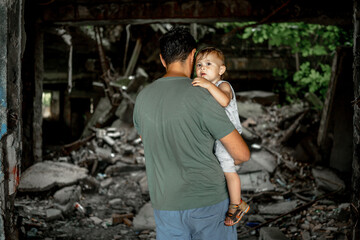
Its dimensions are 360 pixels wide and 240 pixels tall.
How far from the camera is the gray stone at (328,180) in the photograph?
575cm

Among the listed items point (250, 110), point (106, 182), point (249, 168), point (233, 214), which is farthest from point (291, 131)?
point (233, 214)

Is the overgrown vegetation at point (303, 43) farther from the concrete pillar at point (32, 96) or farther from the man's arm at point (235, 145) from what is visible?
the man's arm at point (235, 145)

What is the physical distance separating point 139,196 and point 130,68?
224 inches

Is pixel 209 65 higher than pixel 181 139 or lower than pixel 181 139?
higher

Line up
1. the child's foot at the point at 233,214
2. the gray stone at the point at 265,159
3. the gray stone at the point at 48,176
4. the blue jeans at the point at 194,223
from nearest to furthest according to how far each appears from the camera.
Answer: the blue jeans at the point at 194,223 → the child's foot at the point at 233,214 → the gray stone at the point at 48,176 → the gray stone at the point at 265,159

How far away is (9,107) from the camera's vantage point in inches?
86.7

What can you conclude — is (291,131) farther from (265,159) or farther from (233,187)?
(233,187)

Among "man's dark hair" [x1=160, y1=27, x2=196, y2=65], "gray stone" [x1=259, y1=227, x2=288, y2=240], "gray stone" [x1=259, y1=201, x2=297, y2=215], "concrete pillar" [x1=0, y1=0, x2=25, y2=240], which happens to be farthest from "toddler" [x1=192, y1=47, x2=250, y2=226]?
"gray stone" [x1=259, y1=201, x2=297, y2=215]

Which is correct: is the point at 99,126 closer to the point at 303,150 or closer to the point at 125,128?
the point at 125,128

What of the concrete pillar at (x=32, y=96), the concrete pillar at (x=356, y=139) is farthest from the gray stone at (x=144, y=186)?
the concrete pillar at (x=356, y=139)

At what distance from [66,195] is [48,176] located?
0.71 m

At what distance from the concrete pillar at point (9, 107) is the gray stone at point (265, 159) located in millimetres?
5842

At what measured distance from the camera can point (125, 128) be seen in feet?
29.7

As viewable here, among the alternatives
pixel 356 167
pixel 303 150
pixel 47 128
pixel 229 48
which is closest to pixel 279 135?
pixel 303 150
